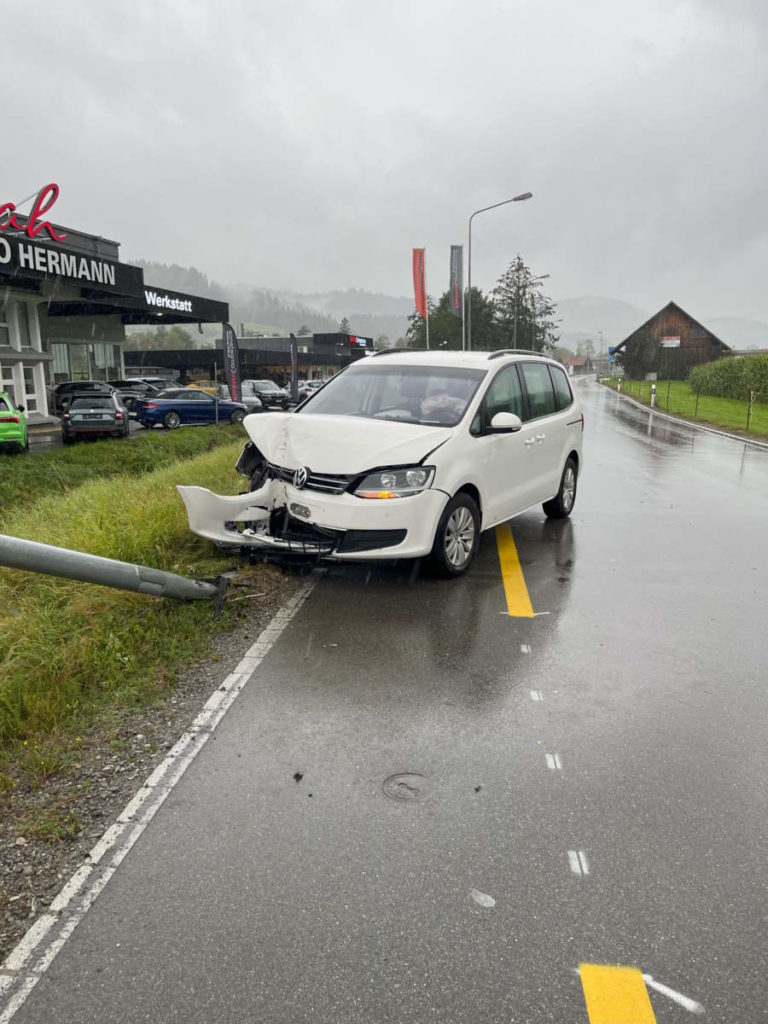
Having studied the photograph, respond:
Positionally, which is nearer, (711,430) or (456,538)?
(456,538)

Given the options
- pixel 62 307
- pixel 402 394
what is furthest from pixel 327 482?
pixel 62 307

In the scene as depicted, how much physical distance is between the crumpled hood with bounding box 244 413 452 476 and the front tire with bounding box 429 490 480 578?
546 mm

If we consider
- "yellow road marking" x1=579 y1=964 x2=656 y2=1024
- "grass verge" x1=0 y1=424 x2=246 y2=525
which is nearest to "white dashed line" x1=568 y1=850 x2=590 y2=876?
"yellow road marking" x1=579 y1=964 x2=656 y2=1024

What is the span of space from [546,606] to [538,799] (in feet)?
9.23

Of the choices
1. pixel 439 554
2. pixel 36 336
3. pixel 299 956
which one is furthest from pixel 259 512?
pixel 36 336

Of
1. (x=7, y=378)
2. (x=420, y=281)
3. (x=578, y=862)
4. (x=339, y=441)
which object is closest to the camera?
(x=578, y=862)

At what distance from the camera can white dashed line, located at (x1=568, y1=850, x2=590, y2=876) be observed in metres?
2.82

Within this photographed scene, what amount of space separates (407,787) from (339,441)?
131 inches

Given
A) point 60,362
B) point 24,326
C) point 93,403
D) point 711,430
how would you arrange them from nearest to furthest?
point 93,403, point 711,430, point 24,326, point 60,362

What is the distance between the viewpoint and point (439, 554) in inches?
243

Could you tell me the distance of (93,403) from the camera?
20844 mm

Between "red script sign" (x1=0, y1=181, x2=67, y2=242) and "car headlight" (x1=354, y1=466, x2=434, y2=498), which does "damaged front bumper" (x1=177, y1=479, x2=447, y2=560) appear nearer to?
"car headlight" (x1=354, y1=466, x2=434, y2=498)

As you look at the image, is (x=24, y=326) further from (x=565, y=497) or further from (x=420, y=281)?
(x=565, y=497)

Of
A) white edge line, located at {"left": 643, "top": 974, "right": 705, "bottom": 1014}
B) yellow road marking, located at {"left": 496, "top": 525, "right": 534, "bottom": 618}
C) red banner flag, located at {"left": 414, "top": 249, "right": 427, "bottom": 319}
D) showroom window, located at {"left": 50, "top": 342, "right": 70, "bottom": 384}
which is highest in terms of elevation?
red banner flag, located at {"left": 414, "top": 249, "right": 427, "bottom": 319}
